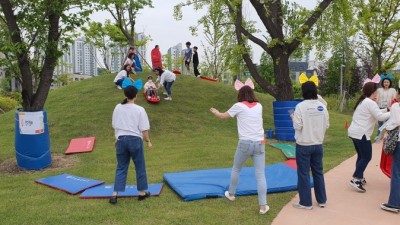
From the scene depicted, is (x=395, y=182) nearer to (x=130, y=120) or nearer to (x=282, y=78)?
(x=130, y=120)

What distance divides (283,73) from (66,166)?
677 cm

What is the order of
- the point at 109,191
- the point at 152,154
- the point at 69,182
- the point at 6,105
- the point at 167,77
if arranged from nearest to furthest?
1. the point at 109,191
2. the point at 69,182
3. the point at 152,154
4. the point at 167,77
5. the point at 6,105

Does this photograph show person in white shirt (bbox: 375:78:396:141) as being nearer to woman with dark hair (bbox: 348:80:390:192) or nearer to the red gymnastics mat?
woman with dark hair (bbox: 348:80:390:192)

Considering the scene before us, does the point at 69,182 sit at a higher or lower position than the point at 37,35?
lower

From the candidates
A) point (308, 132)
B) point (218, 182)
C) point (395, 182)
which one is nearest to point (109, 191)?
point (218, 182)

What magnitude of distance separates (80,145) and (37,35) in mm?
3449

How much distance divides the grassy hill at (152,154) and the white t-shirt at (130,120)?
3.43ft

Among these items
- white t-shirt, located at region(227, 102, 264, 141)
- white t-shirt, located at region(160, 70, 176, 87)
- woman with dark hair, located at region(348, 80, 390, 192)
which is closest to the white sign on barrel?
white t-shirt, located at region(227, 102, 264, 141)

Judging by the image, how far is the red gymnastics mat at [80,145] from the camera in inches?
375

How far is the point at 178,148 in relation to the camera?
9.64 meters

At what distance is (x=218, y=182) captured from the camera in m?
6.06

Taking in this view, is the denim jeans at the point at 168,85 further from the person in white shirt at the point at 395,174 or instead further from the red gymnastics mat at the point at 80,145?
the person in white shirt at the point at 395,174

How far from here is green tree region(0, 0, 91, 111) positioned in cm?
742

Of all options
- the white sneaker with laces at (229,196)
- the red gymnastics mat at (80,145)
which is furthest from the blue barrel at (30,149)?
the white sneaker with laces at (229,196)
